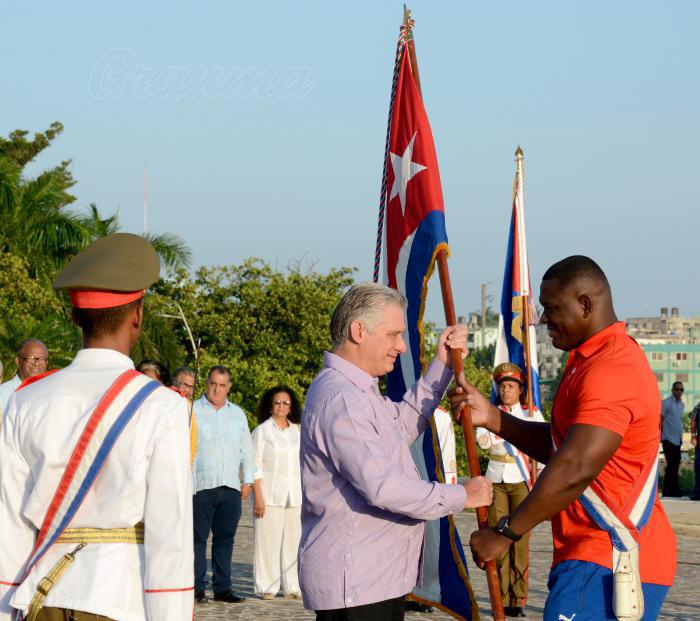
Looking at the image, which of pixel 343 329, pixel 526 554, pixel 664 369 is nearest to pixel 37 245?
pixel 526 554

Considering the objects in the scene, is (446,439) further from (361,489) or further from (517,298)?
(361,489)

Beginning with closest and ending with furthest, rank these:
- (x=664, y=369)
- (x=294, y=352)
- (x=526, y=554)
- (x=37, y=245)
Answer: (x=526, y=554)
(x=37, y=245)
(x=294, y=352)
(x=664, y=369)

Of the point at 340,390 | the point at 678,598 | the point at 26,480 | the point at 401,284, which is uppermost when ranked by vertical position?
the point at 401,284

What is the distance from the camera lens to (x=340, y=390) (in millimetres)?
4402

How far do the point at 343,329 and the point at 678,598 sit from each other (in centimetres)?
799

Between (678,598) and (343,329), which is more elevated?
(343,329)

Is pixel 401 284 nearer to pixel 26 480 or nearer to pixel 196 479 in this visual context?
pixel 26 480

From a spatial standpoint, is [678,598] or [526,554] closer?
[526,554]

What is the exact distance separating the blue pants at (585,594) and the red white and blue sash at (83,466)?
162 cm

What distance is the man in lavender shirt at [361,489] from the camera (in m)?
4.25

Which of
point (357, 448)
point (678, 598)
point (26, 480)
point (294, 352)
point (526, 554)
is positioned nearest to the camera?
point (26, 480)

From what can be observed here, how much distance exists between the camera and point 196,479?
11602 millimetres

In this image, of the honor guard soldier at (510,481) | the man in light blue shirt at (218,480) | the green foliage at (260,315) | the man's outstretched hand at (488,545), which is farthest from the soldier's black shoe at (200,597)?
the green foliage at (260,315)

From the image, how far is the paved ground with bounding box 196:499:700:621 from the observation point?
10.5m
